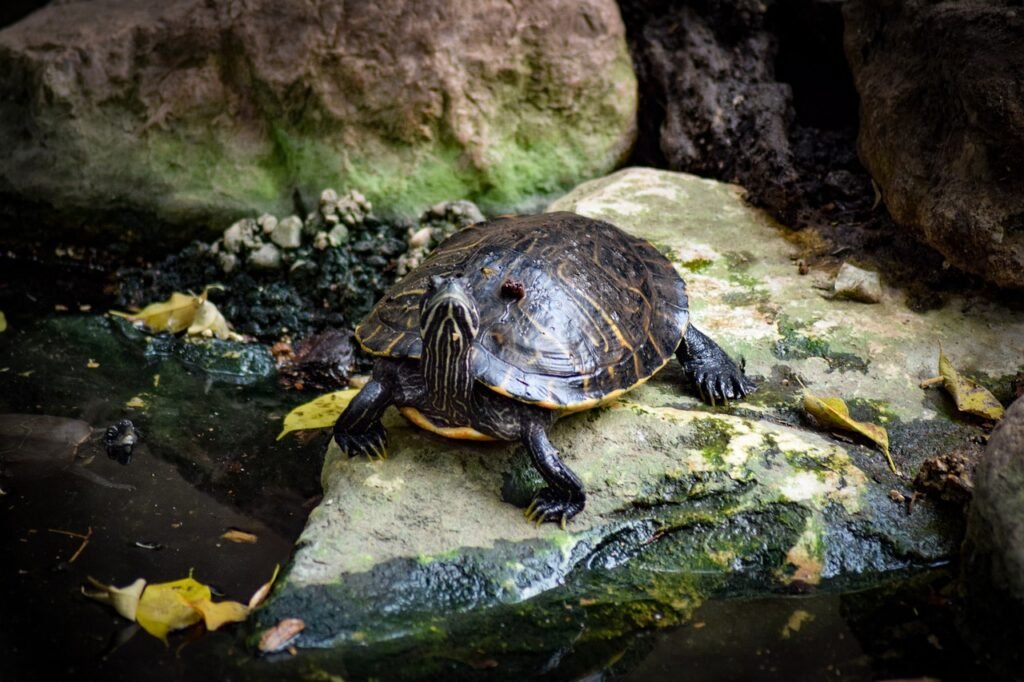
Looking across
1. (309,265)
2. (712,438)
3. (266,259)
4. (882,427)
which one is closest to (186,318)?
(266,259)

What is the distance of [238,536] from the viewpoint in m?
3.43

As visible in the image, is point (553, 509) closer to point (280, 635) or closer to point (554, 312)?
point (554, 312)

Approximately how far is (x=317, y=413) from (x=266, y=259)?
1384 millimetres

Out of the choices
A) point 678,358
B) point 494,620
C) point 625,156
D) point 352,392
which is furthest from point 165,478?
point 625,156

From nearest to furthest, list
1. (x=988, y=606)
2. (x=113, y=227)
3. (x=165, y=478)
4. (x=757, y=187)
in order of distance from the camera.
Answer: (x=988, y=606)
(x=165, y=478)
(x=757, y=187)
(x=113, y=227)

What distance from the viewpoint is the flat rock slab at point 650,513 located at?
9.73ft

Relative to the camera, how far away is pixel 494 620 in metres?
2.95

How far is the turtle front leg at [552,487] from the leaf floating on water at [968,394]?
1599 mm

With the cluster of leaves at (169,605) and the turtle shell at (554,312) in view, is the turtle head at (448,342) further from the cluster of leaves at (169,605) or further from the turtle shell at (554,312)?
the cluster of leaves at (169,605)

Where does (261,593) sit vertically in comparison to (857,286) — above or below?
below

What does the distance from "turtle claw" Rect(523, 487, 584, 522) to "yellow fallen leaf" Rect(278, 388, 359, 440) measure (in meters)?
1.33

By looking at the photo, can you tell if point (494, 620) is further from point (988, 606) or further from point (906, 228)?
point (906, 228)

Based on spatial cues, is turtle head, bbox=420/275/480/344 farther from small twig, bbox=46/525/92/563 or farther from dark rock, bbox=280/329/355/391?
dark rock, bbox=280/329/355/391

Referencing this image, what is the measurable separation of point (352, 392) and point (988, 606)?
2889mm
